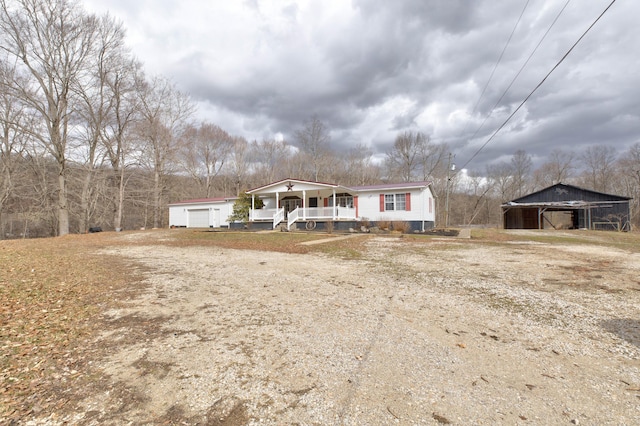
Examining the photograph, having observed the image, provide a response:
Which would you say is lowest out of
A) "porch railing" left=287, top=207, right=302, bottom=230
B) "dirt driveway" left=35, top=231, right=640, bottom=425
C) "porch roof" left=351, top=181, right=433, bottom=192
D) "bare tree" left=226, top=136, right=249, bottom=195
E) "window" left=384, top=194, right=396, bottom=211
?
"dirt driveway" left=35, top=231, right=640, bottom=425

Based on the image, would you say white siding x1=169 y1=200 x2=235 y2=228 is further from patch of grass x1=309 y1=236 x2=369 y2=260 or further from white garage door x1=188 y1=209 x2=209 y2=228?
patch of grass x1=309 y1=236 x2=369 y2=260

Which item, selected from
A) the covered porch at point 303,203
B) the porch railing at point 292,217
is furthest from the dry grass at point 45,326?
the covered porch at point 303,203

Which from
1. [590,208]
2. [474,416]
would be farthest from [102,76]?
[590,208]

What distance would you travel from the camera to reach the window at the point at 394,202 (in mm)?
20266

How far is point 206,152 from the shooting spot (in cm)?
3662

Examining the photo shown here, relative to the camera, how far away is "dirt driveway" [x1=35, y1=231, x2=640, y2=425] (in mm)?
2104

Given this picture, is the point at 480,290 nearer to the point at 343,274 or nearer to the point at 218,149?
the point at 343,274

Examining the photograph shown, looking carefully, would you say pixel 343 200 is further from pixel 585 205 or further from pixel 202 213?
pixel 585 205

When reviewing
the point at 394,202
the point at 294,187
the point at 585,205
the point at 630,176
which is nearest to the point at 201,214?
the point at 294,187

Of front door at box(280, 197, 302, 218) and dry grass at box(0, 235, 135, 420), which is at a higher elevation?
front door at box(280, 197, 302, 218)

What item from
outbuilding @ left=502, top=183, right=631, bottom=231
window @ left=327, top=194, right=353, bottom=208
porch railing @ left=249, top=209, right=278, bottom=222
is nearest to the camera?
porch railing @ left=249, top=209, right=278, bottom=222

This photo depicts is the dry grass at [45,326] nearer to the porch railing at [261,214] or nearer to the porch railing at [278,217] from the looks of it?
the porch railing at [278,217]

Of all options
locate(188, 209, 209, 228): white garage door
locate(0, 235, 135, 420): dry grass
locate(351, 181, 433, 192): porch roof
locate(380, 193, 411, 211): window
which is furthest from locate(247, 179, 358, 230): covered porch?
locate(0, 235, 135, 420): dry grass

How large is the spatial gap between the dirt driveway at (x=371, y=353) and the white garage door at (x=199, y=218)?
22.1m
